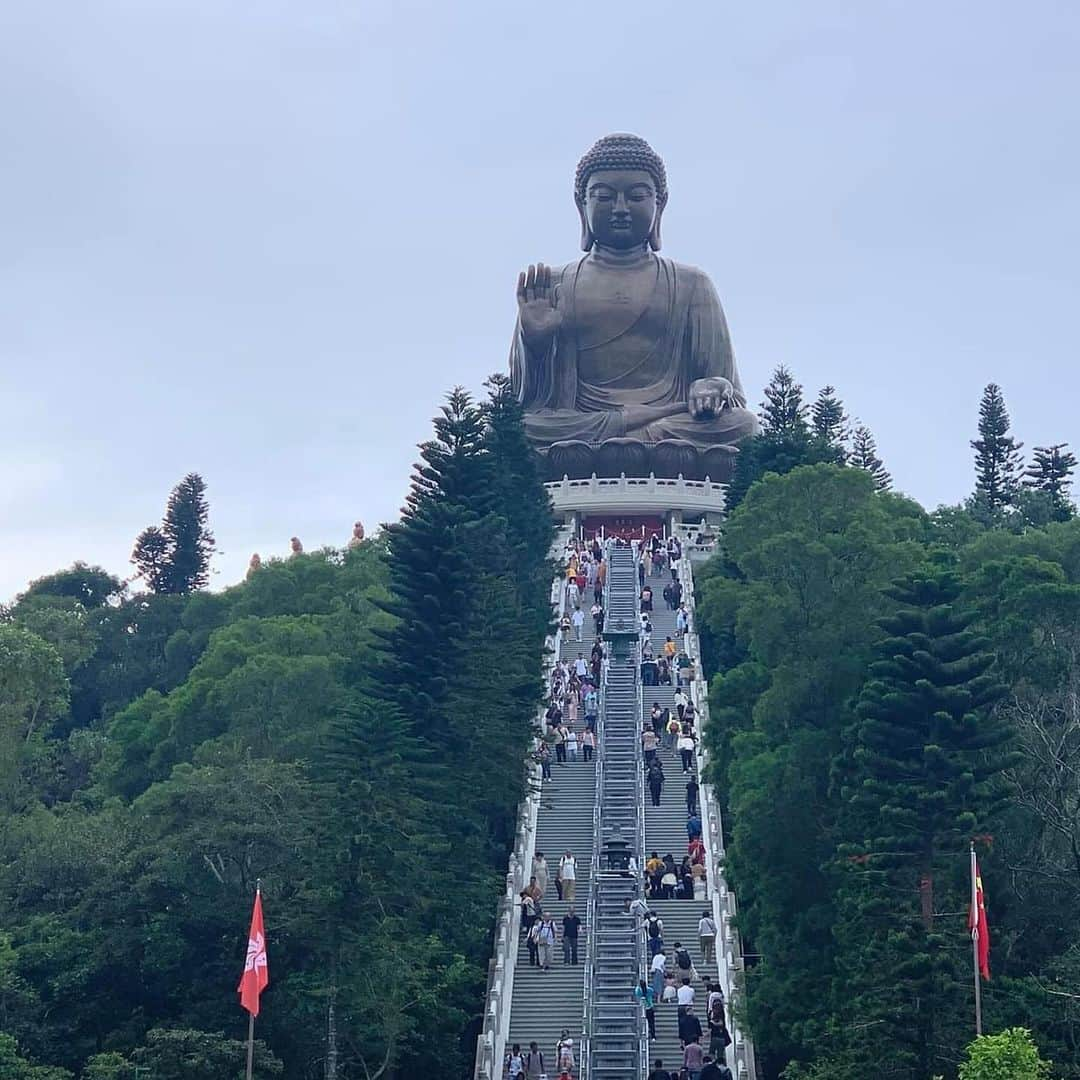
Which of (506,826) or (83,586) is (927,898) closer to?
(506,826)

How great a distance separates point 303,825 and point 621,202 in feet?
91.1

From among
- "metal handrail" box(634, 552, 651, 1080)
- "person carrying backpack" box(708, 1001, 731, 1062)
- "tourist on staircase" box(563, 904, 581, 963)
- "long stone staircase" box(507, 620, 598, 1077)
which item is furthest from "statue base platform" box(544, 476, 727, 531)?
"person carrying backpack" box(708, 1001, 731, 1062)

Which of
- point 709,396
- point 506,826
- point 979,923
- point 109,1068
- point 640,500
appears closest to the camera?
point 979,923

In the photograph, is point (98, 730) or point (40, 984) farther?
point (98, 730)

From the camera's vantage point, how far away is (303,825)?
70.2 feet

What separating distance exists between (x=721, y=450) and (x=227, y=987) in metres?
24.7

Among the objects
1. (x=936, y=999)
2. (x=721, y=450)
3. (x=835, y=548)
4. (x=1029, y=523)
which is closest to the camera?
(x=936, y=999)

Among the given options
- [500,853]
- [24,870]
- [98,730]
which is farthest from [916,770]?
[98,730]

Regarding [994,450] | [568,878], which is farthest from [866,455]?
[568,878]

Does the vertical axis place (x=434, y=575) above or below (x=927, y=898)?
above

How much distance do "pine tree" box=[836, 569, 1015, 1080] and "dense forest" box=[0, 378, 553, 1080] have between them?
391 cm

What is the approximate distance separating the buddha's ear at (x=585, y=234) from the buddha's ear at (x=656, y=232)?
1316mm

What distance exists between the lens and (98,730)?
36375 mm

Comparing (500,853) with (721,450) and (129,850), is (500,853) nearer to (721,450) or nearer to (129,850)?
(129,850)
